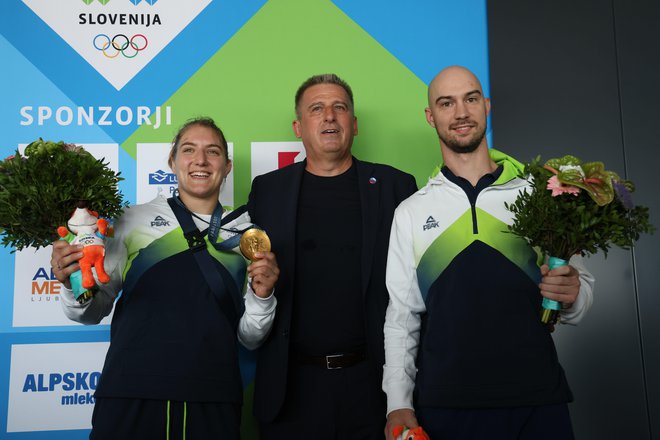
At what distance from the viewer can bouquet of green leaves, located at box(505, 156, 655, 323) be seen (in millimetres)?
1801

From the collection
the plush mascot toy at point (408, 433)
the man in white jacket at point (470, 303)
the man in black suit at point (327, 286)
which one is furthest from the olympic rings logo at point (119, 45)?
the plush mascot toy at point (408, 433)

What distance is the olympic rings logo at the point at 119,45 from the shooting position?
326 centimetres

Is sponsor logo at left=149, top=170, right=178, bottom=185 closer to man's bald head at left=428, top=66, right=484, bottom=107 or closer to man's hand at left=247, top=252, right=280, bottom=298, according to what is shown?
man's hand at left=247, top=252, right=280, bottom=298

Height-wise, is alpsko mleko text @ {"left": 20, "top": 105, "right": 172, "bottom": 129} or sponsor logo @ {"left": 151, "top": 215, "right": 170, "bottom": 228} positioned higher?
alpsko mleko text @ {"left": 20, "top": 105, "right": 172, "bottom": 129}

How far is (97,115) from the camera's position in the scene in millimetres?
3217

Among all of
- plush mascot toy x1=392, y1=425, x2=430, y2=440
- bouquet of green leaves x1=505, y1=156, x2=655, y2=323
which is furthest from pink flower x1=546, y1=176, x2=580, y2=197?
plush mascot toy x1=392, y1=425, x2=430, y2=440

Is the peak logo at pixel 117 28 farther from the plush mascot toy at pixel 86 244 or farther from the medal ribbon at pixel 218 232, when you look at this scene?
the plush mascot toy at pixel 86 244

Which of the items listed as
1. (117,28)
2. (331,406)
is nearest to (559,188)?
(331,406)

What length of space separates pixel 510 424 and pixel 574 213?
76 centimetres

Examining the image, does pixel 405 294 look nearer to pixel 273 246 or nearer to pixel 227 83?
pixel 273 246

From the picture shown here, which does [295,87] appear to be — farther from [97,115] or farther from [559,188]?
[559,188]

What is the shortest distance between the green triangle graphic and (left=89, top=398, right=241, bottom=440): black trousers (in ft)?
4.59

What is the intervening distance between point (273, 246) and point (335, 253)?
0.94 feet

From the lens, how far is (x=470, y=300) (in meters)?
2.02
